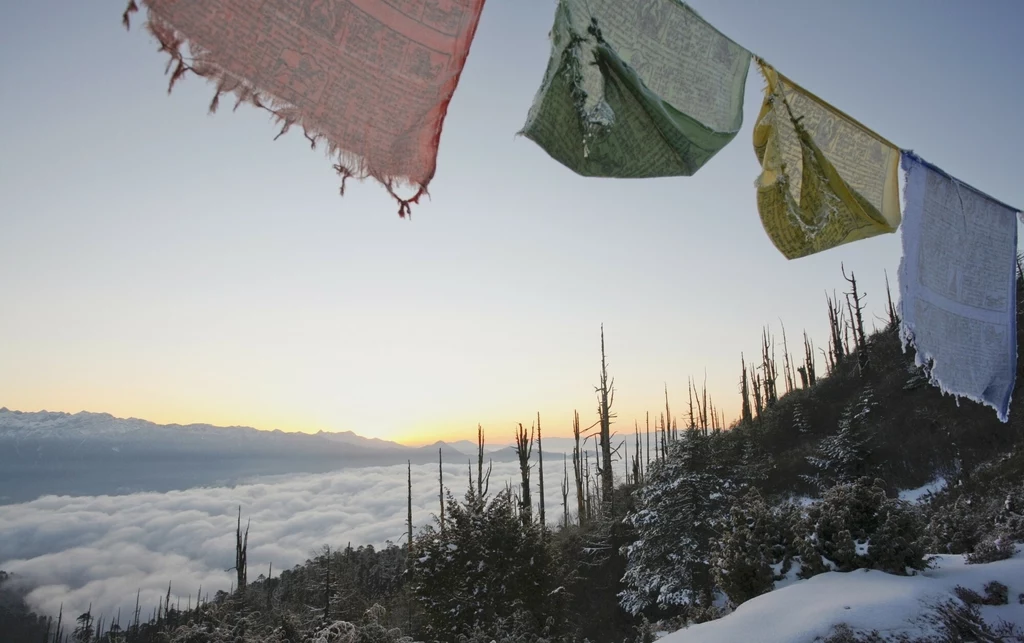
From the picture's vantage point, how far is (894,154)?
383 centimetres

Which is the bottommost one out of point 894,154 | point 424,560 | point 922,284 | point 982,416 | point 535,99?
point 424,560

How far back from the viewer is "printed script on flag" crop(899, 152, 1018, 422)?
3635 millimetres

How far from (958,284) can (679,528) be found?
16.9m

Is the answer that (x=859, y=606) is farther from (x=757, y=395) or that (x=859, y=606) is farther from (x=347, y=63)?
(x=757, y=395)

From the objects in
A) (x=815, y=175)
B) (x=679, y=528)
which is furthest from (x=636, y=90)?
(x=679, y=528)

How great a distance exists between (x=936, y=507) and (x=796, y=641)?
15.8m

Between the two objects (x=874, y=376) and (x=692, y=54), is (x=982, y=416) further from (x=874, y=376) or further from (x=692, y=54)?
(x=692, y=54)

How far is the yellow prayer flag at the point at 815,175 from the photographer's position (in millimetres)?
3301

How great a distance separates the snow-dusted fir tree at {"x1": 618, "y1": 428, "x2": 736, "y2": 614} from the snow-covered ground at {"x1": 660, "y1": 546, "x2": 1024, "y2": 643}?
34.5 ft

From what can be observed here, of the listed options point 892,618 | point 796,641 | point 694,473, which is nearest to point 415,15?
point 796,641

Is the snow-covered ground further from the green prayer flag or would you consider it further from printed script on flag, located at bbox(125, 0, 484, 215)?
printed script on flag, located at bbox(125, 0, 484, 215)

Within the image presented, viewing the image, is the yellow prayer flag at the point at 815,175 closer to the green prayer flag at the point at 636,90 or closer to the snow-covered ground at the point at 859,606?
the green prayer flag at the point at 636,90

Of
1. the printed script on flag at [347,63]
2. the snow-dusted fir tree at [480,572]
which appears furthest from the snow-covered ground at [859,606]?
the printed script on flag at [347,63]

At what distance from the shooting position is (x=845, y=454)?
20750mm
